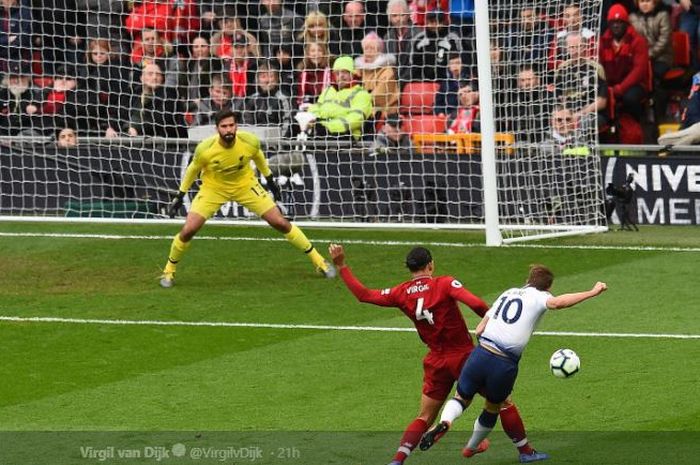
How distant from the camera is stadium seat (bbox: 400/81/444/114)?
23125mm

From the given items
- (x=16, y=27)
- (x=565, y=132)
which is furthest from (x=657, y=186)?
(x=16, y=27)

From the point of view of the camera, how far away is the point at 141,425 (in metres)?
12.7

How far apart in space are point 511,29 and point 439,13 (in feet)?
5.92

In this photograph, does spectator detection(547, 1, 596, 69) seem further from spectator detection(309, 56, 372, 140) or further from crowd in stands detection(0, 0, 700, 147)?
spectator detection(309, 56, 372, 140)

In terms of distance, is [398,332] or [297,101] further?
[297,101]

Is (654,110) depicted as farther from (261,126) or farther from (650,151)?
(261,126)

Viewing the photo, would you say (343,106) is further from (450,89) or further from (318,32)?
(450,89)

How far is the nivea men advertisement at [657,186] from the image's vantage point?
21.8 m

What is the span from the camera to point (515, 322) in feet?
36.3

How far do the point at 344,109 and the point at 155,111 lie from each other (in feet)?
9.89

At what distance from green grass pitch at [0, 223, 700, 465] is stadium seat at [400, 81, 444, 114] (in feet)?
6.43

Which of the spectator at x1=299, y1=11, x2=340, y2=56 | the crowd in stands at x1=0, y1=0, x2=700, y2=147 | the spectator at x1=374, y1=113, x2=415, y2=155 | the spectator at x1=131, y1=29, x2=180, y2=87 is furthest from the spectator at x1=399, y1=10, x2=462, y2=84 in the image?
the spectator at x1=131, y1=29, x2=180, y2=87

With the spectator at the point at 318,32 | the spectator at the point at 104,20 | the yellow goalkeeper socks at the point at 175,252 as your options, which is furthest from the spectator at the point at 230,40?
the yellow goalkeeper socks at the point at 175,252

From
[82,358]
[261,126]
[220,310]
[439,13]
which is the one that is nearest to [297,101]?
[261,126]
